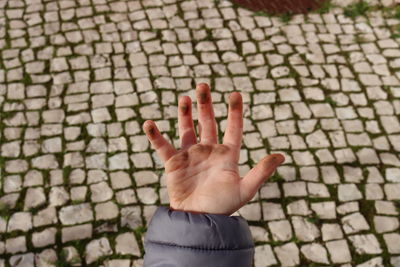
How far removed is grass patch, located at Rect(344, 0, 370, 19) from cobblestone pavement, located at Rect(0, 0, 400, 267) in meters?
0.03

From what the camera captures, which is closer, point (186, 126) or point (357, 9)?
point (186, 126)

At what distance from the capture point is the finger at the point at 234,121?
8.96 feet

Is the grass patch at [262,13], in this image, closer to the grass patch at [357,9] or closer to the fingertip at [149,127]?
the grass patch at [357,9]

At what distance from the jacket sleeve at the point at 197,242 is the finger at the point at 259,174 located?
0.19m

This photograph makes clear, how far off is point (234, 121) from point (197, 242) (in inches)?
29.5

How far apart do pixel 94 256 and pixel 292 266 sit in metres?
1.85

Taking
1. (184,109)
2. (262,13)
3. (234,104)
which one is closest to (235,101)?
(234,104)

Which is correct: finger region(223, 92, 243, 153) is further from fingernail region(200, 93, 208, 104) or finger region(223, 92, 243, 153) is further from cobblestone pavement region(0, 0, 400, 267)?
cobblestone pavement region(0, 0, 400, 267)

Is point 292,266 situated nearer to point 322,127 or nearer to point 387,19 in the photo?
point 322,127

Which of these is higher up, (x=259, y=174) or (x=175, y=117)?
(x=259, y=174)

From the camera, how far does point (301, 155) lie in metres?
5.50

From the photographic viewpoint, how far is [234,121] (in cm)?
281

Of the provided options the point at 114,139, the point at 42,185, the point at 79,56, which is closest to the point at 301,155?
the point at 114,139

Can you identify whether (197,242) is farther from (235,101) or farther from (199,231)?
(235,101)
